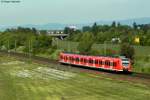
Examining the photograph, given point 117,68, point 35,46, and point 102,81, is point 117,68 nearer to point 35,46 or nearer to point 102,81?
point 102,81

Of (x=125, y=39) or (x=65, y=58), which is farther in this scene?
(x=125, y=39)

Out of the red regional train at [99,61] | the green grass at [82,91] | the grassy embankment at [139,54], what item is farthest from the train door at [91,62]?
the green grass at [82,91]

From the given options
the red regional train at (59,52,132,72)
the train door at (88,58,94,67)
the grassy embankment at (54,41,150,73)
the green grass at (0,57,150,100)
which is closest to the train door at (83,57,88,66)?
the red regional train at (59,52,132,72)

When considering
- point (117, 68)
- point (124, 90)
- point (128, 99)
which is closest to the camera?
point (128, 99)

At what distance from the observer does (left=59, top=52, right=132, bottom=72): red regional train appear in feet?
218

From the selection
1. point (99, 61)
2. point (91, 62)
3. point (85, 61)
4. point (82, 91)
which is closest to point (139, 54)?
point (85, 61)

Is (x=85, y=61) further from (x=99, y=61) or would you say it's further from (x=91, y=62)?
(x=99, y=61)

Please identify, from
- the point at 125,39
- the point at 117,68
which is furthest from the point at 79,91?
the point at 125,39

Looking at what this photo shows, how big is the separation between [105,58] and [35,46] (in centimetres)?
8346

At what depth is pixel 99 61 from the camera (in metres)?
73.8

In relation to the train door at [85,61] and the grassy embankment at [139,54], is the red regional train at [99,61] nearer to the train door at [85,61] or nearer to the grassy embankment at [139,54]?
the train door at [85,61]

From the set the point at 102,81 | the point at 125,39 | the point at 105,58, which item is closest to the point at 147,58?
the point at 105,58

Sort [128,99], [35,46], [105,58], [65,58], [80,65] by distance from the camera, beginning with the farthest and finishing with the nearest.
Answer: [35,46] < [65,58] < [80,65] < [105,58] < [128,99]

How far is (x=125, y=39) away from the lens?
452 feet
